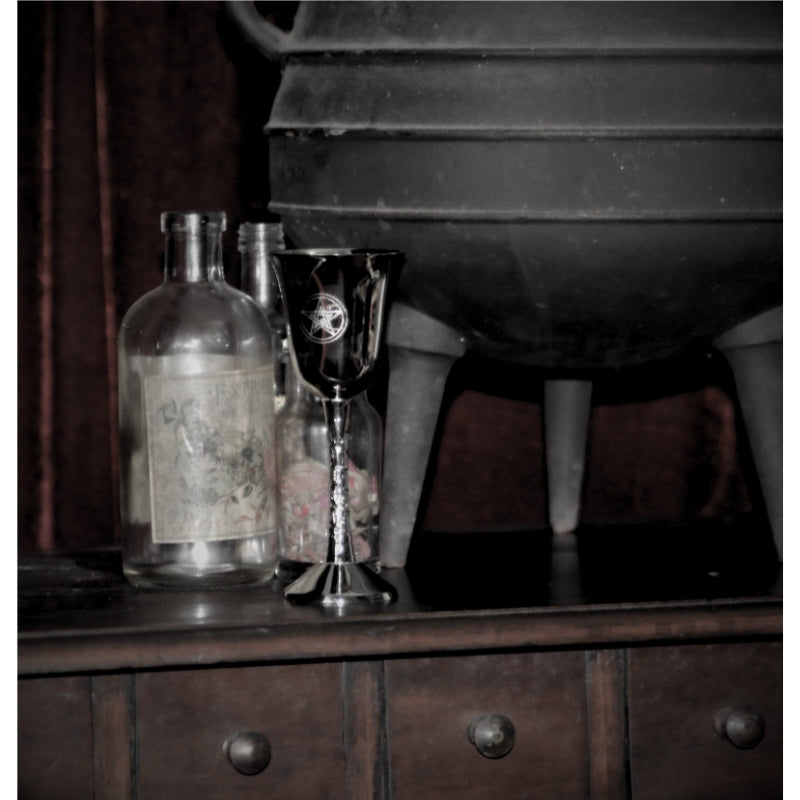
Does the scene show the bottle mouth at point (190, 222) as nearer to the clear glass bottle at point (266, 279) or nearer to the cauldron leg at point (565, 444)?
the clear glass bottle at point (266, 279)

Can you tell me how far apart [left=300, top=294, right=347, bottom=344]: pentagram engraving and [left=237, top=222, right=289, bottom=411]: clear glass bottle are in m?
0.18

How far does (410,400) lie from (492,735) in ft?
0.97

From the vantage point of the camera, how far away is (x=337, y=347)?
89 centimetres

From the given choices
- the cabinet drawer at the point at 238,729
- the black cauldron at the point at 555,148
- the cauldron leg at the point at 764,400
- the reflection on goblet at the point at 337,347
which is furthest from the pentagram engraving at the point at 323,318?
the cauldron leg at the point at 764,400

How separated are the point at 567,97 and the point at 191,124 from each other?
520mm

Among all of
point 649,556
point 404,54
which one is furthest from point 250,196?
point 649,556

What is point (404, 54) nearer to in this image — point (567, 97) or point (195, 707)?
point (567, 97)

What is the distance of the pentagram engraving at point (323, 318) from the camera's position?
88cm

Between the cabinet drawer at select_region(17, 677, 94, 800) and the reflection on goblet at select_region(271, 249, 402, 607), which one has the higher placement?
the reflection on goblet at select_region(271, 249, 402, 607)

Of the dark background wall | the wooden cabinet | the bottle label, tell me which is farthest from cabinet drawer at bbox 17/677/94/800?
the dark background wall

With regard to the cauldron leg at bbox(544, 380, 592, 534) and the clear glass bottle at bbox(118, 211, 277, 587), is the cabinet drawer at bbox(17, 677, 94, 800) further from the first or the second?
the cauldron leg at bbox(544, 380, 592, 534)

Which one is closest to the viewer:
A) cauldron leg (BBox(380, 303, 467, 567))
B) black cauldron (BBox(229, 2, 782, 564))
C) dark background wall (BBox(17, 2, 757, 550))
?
black cauldron (BBox(229, 2, 782, 564))

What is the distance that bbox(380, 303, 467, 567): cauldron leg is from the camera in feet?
3.36

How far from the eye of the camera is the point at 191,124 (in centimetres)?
130
